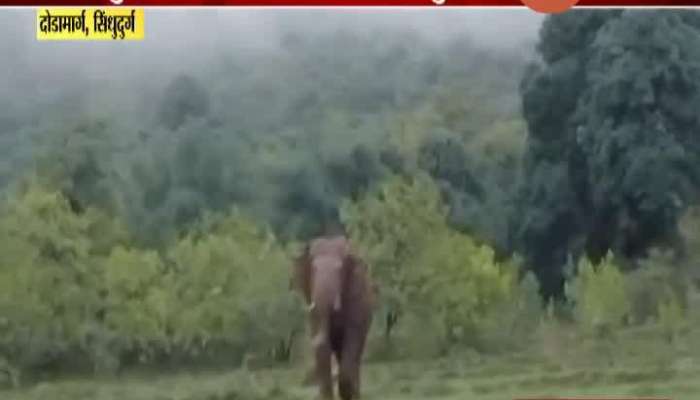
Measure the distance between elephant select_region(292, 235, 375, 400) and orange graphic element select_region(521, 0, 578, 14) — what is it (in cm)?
60

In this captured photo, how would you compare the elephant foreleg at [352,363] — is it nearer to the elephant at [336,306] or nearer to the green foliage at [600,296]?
the elephant at [336,306]

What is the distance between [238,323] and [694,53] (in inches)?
42.3

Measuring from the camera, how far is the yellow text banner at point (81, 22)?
2.54m

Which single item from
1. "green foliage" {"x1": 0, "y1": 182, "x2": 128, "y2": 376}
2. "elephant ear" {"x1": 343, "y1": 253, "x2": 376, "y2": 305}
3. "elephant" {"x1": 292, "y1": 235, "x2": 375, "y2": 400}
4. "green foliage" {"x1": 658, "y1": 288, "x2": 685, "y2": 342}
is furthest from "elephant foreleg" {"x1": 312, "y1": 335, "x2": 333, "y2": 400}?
"green foliage" {"x1": 658, "y1": 288, "x2": 685, "y2": 342}

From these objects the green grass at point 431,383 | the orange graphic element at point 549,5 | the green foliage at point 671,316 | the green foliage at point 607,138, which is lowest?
the green grass at point 431,383

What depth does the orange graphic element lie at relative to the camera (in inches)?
103

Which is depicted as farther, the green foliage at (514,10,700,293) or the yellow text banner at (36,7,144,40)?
the green foliage at (514,10,700,293)

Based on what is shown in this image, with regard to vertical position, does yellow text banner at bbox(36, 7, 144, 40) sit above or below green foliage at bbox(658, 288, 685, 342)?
above

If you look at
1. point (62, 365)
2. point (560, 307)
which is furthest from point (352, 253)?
point (62, 365)

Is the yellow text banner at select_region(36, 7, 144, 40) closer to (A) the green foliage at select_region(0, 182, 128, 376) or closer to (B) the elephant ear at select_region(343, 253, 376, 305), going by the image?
(A) the green foliage at select_region(0, 182, 128, 376)

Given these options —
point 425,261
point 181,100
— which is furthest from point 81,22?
point 425,261

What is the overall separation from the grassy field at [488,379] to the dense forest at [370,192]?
1.4 inches

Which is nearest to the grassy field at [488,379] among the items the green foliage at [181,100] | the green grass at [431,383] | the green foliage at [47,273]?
the green grass at [431,383]

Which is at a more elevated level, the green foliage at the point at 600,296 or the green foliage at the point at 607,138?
the green foliage at the point at 607,138
